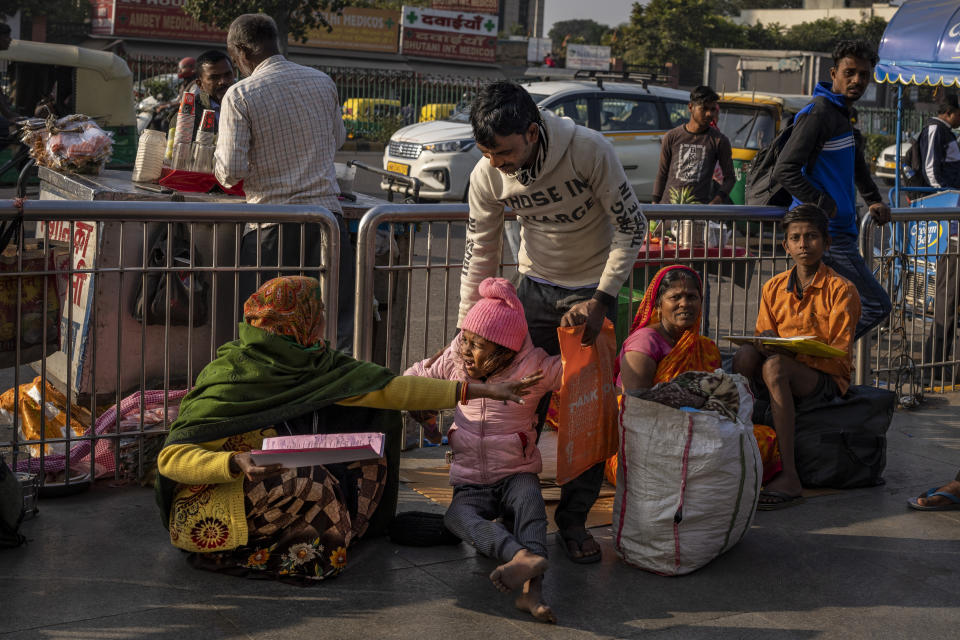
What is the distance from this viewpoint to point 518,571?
143 inches

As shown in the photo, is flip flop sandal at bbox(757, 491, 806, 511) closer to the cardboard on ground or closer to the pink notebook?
the cardboard on ground

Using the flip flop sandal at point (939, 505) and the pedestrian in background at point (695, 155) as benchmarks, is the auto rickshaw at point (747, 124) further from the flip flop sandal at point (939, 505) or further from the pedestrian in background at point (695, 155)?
the flip flop sandal at point (939, 505)

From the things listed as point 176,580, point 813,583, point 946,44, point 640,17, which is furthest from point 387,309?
point 640,17

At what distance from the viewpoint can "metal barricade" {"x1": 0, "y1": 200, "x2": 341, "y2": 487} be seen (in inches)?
180

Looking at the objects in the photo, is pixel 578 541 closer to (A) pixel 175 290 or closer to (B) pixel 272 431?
(B) pixel 272 431

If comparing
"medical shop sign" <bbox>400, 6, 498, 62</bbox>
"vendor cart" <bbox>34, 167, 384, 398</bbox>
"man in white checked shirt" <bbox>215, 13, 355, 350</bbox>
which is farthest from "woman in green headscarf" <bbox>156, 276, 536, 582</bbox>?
"medical shop sign" <bbox>400, 6, 498, 62</bbox>

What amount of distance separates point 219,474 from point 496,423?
106 centimetres

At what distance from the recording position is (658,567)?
13.6ft

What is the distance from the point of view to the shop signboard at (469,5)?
47.2 m

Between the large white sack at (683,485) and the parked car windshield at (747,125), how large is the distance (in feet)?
37.7

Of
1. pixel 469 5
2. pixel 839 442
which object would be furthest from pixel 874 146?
pixel 839 442

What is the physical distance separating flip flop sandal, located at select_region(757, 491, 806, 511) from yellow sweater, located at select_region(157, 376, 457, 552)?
5.51 feet

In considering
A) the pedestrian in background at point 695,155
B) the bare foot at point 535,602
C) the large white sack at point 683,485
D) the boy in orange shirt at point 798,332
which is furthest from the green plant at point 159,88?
the bare foot at point 535,602

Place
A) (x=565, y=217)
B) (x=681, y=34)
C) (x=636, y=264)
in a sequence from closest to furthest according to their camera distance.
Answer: (x=565, y=217)
(x=636, y=264)
(x=681, y=34)
